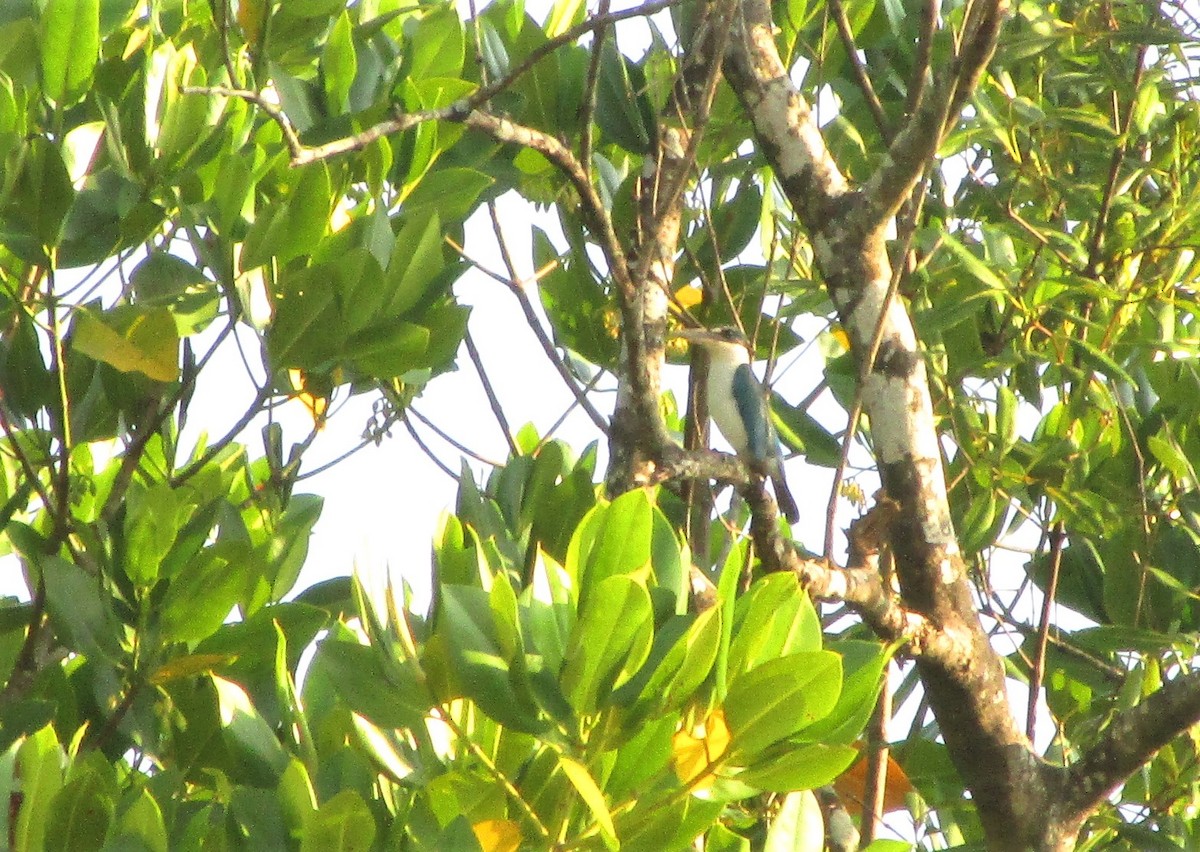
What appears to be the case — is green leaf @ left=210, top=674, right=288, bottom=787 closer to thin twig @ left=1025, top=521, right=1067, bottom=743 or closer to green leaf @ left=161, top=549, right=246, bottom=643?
green leaf @ left=161, top=549, right=246, bottom=643

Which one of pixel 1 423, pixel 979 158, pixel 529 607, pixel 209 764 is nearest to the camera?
pixel 529 607

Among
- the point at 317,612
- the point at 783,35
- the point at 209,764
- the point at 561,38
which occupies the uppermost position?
the point at 783,35

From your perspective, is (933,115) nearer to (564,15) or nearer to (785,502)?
(564,15)

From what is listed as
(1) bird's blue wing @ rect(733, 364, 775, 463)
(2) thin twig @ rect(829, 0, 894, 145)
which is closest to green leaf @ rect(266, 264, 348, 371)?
(2) thin twig @ rect(829, 0, 894, 145)

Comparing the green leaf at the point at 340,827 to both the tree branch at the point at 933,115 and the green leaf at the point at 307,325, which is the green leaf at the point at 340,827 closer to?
the green leaf at the point at 307,325

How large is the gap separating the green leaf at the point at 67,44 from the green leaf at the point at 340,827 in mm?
1505

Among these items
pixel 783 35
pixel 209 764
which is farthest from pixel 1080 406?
pixel 209 764

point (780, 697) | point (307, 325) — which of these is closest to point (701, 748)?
point (780, 697)

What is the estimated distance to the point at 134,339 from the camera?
2.28 meters

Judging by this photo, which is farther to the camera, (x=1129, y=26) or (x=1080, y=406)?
(x=1080, y=406)

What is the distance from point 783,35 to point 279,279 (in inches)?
59.6

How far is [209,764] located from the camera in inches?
89.1

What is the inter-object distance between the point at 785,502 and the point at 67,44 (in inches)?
124

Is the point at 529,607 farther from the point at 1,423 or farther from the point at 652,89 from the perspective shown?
the point at 652,89
